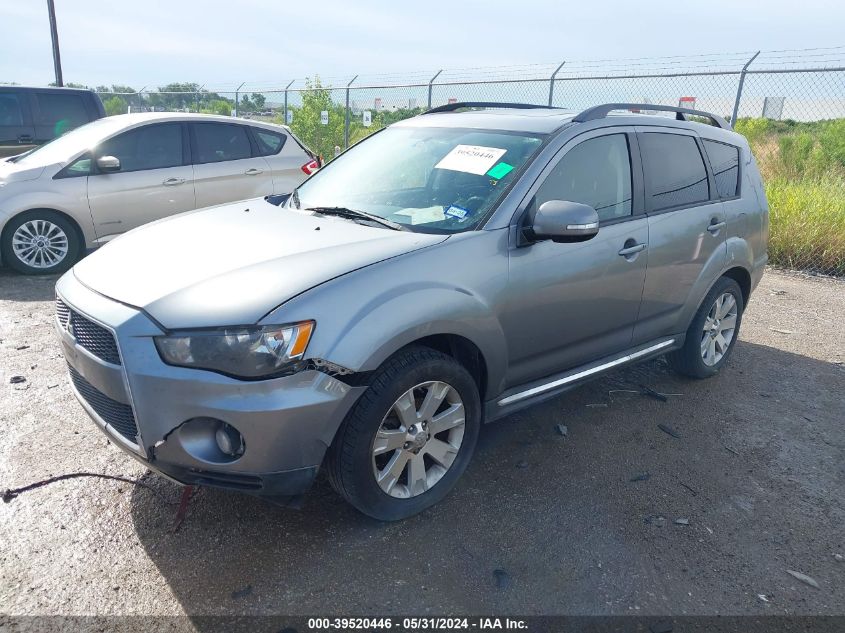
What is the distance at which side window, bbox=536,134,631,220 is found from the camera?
3471mm

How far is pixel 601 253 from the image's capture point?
3586 millimetres

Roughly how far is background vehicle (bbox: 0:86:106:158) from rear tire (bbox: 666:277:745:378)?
9428 mm

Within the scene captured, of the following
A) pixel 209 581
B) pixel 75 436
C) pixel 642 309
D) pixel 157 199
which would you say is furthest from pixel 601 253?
pixel 157 199

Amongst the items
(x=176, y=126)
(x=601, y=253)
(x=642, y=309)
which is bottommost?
(x=642, y=309)

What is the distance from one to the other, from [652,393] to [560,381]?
1273mm

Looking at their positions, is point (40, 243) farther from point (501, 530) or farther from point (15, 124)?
point (501, 530)

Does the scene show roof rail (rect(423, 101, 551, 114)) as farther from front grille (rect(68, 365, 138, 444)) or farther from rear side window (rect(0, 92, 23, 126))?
rear side window (rect(0, 92, 23, 126))

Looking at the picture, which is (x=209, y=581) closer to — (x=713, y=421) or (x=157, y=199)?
(x=713, y=421)

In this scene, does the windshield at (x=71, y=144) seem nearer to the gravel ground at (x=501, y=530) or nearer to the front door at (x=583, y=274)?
the gravel ground at (x=501, y=530)

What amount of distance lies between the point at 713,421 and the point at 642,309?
2.96 feet

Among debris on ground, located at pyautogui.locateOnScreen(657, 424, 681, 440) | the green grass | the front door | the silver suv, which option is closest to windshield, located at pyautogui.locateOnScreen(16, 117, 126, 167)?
Result: the silver suv

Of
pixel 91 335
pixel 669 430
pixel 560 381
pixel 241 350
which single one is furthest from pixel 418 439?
pixel 669 430

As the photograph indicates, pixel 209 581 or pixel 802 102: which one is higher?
pixel 802 102

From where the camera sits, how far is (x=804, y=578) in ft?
9.25
